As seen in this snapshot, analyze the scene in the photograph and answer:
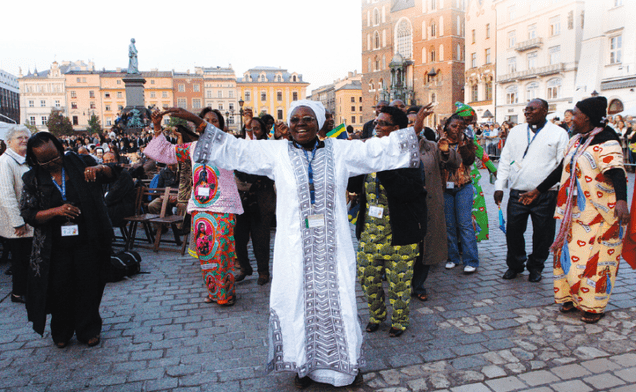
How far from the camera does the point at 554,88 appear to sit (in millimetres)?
36344

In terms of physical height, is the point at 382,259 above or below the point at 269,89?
below

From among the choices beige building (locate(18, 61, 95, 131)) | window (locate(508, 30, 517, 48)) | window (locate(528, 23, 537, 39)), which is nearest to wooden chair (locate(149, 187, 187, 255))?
window (locate(528, 23, 537, 39))

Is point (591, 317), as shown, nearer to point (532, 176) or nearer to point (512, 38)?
point (532, 176)

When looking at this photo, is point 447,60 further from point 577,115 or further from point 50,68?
point 50,68

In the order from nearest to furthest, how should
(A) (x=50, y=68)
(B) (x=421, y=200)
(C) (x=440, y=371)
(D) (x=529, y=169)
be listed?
(C) (x=440, y=371)
(B) (x=421, y=200)
(D) (x=529, y=169)
(A) (x=50, y=68)

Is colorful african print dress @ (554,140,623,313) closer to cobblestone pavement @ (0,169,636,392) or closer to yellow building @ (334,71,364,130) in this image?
cobblestone pavement @ (0,169,636,392)

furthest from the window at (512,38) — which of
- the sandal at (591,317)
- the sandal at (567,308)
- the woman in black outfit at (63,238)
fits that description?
the woman in black outfit at (63,238)

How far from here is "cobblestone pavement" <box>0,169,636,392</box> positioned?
10.2ft

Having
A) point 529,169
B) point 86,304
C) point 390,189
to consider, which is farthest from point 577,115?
point 86,304

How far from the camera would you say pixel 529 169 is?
4.97 metres

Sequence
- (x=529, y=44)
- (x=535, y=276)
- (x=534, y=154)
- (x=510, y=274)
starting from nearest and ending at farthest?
(x=534, y=154) < (x=535, y=276) < (x=510, y=274) < (x=529, y=44)

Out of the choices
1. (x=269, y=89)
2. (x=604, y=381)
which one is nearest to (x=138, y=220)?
(x=604, y=381)

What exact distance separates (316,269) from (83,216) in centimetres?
217

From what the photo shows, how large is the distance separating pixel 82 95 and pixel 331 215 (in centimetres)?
9648
